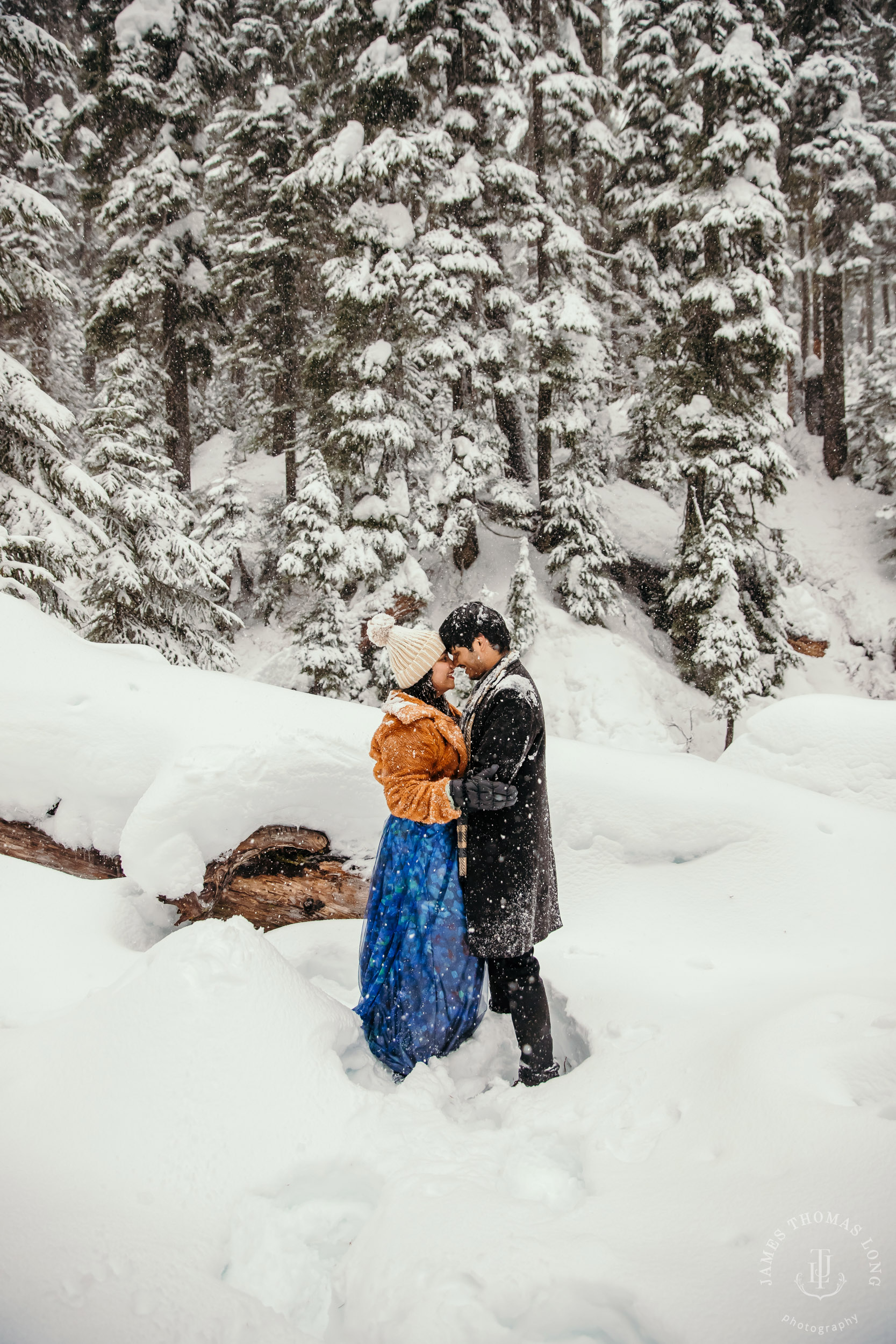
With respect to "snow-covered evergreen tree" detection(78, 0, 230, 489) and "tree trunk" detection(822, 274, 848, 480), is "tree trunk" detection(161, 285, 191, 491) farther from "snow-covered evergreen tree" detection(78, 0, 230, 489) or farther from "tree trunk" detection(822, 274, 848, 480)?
"tree trunk" detection(822, 274, 848, 480)

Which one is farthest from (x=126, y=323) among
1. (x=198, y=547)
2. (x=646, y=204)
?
(x=646, y=204)

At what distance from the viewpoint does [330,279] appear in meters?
11.5

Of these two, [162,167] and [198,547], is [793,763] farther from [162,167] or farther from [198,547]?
[162,167]

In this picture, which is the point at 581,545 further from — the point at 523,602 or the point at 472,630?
the point at 472,630

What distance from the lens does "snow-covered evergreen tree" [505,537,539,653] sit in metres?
12.3

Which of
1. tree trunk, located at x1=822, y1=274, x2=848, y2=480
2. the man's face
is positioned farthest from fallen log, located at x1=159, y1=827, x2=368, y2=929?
tree trunk, located at x1=822, y1=274, x2=848, y2=480

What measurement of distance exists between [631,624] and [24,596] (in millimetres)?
11514

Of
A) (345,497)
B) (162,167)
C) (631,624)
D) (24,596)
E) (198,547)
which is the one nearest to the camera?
(24,596)

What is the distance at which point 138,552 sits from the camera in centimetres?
902

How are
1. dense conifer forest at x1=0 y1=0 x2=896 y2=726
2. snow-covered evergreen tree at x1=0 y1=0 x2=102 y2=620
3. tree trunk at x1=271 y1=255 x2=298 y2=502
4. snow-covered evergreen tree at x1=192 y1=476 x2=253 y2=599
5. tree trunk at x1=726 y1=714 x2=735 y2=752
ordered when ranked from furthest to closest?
tree trunk at x1=271 y1=255 x2=298 y2=502, snow-covered evergreen tree at x1=192 y1=476 x2=253 y2=599, tree trunk at x1=726 y1=714 x2=735 y2=752, dense conifer forest at x1=0 y1=0 x2=896 y2=726, snow-covered evergreen tree at x1=0 y1=0 x2=102 y2=620

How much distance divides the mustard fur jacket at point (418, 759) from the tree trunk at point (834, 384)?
20517 mm

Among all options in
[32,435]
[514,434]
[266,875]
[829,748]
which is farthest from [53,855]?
[514,434]

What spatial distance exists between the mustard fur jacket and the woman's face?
12 centimetres

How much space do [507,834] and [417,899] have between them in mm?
489
